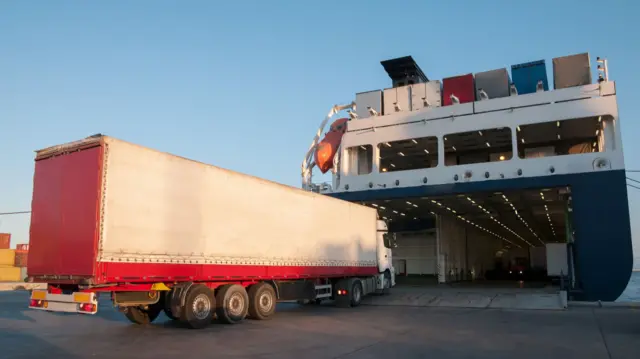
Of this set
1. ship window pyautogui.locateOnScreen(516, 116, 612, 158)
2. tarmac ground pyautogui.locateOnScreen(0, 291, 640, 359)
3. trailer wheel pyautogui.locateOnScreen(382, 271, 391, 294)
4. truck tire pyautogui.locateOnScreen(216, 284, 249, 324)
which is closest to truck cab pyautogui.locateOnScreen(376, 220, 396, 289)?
trailer wheel pyautogui.locateOnScreen(382, 271, 391, 294)

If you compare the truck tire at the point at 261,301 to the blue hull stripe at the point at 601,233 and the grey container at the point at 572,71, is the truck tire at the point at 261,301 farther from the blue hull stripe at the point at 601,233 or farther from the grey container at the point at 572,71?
the grey container at the point at 572,71

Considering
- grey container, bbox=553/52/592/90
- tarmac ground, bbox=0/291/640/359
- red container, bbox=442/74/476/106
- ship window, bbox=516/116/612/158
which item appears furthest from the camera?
red container, bbox=442/74/476/106

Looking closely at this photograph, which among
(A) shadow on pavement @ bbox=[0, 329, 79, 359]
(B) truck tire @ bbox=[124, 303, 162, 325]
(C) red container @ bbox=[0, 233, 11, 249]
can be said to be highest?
(C) red container @ bbox=[0, 233, 11, 249]

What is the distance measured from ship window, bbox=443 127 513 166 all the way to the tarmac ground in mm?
13131

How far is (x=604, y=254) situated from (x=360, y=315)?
1194 cm

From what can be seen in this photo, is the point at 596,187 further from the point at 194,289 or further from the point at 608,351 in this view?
the point at 194,289

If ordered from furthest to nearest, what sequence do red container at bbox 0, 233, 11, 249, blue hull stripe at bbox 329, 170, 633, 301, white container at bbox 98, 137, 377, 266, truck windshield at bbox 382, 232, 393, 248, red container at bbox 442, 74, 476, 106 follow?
red container at bbox 0, 233, 11, 249 < red container at bbox 442, 74, 476, 106 < truck windshield at bbox 382, 232, 393, 248 < blue hull stripe at bbox 329, 170, 633, 301 < white container at bbox 98, 137, 377, 266

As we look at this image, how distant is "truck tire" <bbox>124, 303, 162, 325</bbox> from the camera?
13.9 m

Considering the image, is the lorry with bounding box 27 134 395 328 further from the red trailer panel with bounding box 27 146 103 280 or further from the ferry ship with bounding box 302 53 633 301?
the ferry ship with bounding box 302 53 633 301

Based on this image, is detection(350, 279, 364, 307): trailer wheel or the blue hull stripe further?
the blue hull stripe

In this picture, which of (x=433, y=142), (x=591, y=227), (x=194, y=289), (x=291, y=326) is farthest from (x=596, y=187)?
(x=194, y=289)

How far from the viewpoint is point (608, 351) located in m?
10.1

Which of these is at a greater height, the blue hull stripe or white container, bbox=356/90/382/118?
white container, bbox=356/90/382/118

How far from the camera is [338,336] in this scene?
12.2 m
